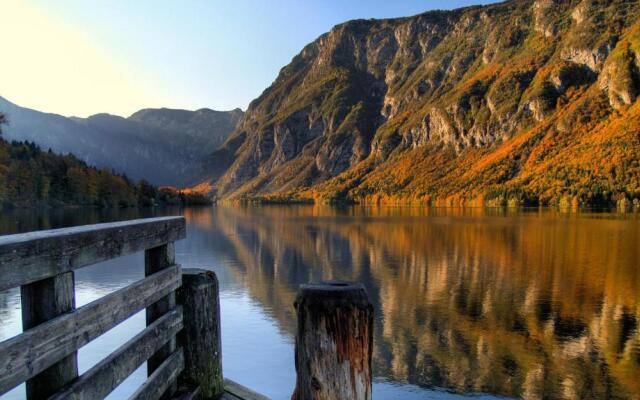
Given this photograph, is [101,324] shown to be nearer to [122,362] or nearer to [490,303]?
[122,362]

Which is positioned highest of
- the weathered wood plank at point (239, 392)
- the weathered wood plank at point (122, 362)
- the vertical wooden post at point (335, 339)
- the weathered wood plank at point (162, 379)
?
the vertical wooden post at point (335, 339)

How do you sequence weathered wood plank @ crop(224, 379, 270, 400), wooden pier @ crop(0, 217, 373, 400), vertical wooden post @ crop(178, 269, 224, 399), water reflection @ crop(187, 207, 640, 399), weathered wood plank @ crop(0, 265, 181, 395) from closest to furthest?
weathered wood plank @ crop(0, 265, 181, 395) < wooden pier @ crop(0, 217, 373, 400) < vertical wooden post @ crop(178, 269, 224, 399) < weathered wood plank @ crop(224, 379, 270, 400) < water reflection @ crop(187, 207, 640, 399)

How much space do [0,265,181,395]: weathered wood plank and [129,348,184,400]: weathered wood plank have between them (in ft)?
3.44

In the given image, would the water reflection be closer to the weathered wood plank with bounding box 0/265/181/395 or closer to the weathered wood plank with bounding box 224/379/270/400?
the weathered wood plank with bounding box 224/379/270/400

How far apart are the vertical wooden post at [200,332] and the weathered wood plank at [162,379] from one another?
23cm

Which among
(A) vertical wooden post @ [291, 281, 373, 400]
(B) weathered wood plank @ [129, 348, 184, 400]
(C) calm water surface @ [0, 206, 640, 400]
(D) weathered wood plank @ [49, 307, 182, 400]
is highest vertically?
(A) vertical wooden post @ [291, 281, 373, 400]

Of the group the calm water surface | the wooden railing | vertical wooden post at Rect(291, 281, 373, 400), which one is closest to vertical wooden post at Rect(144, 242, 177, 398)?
the wooden railing

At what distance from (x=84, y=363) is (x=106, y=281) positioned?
16.4m

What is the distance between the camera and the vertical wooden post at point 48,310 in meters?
3.50

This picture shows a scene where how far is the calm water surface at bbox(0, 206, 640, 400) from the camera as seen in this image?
A: 15.9 m

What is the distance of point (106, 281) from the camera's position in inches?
1250

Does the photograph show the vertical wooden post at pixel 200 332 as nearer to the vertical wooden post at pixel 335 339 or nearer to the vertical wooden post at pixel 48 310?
the vertical wooden post at pixel 48 310

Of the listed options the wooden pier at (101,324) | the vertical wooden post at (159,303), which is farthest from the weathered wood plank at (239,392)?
the wooden pier at (101,324)

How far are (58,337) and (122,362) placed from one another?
1.31 meters
